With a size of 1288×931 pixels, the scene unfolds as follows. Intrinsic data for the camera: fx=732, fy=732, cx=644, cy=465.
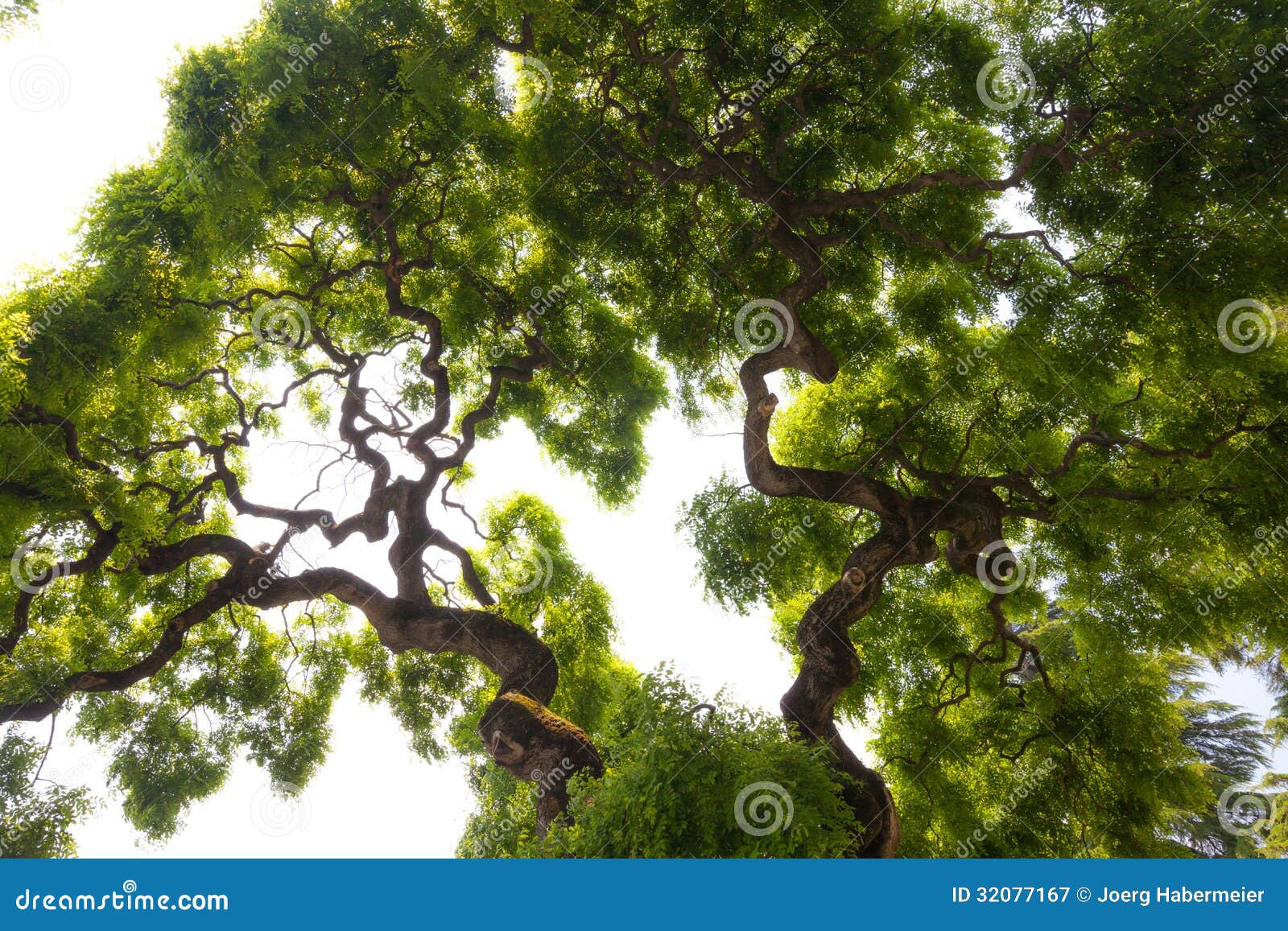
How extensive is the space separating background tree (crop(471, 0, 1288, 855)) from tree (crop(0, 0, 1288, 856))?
0.18 ft

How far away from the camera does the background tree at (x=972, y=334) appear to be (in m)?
8.32

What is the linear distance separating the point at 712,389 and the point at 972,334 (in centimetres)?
418

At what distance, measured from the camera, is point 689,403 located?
1298 cm

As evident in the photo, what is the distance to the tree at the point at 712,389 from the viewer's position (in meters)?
7.96

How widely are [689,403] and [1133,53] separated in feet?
24.9

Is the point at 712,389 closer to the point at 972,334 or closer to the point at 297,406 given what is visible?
the point at 972,334

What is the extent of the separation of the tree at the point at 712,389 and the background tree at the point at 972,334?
0.05 metres

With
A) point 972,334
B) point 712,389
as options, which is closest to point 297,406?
point 712,389

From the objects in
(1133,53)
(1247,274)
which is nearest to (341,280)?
(1133,53)

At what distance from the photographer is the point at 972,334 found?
11234 millimetres

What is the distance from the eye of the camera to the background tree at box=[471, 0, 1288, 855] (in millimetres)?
8320

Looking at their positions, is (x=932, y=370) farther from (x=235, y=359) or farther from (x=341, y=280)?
(x=235, y=359)

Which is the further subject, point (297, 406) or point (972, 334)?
point (297, 406)

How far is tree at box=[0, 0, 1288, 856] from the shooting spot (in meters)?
7.96
